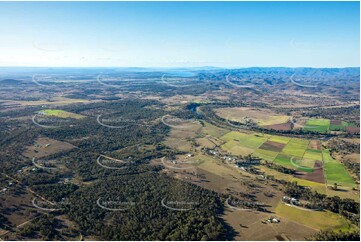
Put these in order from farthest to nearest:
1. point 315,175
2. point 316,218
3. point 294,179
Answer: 1. point 315,175
2. point 294,179
3. point 316,218

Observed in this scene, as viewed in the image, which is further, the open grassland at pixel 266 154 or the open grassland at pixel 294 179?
the open grassland at pixel 266 154

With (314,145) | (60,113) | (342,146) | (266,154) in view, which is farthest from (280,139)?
(60,113)

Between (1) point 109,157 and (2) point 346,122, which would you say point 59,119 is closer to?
(1) point 109,157

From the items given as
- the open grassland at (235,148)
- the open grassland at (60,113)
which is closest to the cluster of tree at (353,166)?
the open grassland at (235,148)

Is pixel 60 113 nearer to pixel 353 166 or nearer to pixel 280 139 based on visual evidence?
pixel 280 139

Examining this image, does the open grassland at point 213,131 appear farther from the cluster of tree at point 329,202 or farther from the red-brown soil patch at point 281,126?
the cluster of tree at point 329,202
